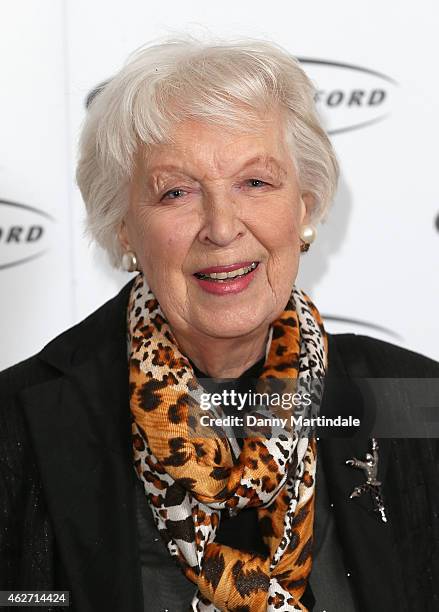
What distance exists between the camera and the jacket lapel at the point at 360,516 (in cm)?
161

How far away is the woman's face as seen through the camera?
156 centimetres

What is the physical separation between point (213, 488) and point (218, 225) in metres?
0.46

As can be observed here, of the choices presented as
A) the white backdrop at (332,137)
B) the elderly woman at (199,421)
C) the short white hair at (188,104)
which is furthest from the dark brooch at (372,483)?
the white backdrop at (332,137)

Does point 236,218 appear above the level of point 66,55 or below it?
below

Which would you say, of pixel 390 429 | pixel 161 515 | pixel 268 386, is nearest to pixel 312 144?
pixel 268 386

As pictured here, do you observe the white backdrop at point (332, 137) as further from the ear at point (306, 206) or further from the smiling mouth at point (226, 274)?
the smiling mouth at point (226, 274)

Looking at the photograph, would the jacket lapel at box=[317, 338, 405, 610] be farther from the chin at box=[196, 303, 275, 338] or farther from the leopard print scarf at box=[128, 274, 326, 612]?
the chin at box=[196, 303, 275, 338]

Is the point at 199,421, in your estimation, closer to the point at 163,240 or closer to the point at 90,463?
the point at 90,463

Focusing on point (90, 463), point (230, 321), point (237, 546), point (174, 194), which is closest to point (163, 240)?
point (174, 194)

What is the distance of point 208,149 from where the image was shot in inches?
61.3

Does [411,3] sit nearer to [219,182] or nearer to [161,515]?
[219,182]

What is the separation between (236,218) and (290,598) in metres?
0.67

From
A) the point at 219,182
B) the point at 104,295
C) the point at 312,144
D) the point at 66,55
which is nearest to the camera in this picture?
the point at 219,182

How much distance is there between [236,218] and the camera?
1568 mm
